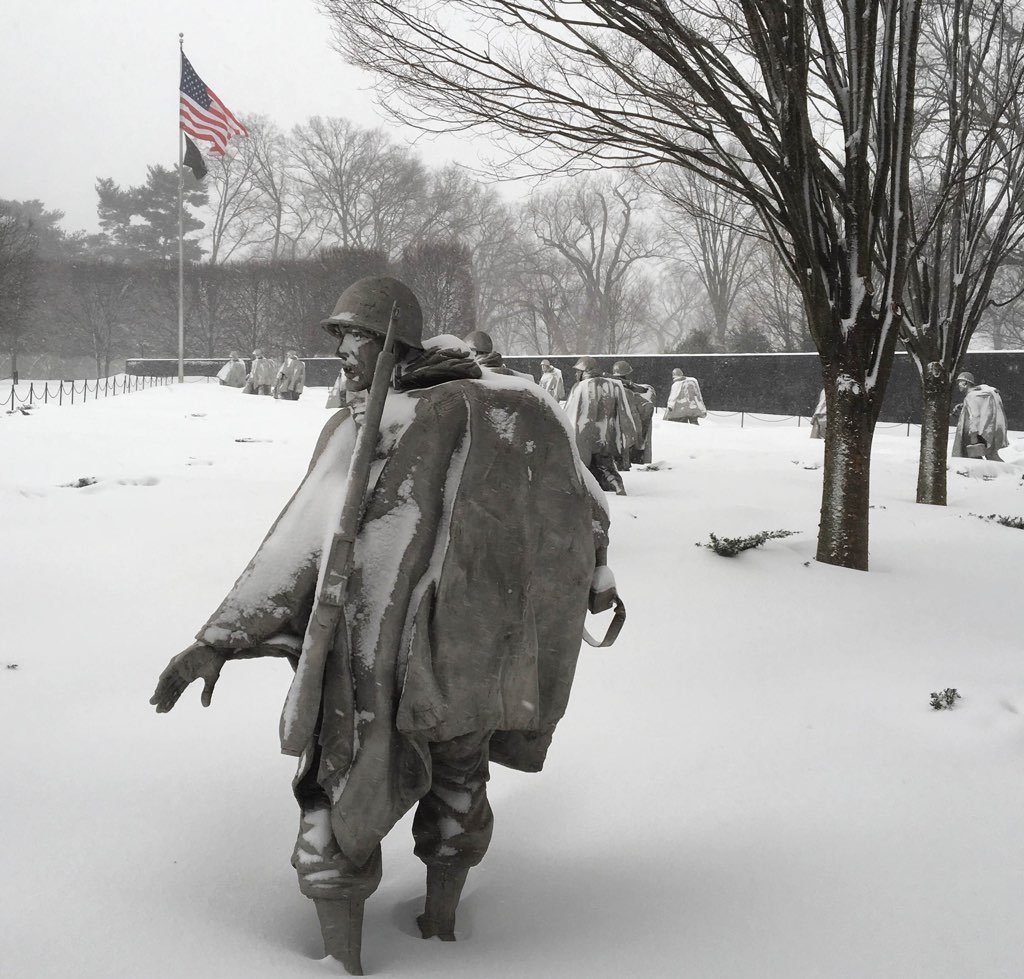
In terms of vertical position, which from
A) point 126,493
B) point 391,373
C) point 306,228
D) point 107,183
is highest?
point 107,183

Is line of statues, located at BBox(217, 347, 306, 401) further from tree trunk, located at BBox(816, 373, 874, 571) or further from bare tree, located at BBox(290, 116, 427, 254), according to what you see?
tree trunk, located at BBox(816, 373, 874, 571)

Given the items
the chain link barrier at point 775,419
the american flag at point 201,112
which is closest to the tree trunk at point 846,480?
the chain link barrier at point 775,419

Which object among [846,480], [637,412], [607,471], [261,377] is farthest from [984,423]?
[261,377]

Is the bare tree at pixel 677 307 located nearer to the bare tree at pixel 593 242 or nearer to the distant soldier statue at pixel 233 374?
the bare tree at pixel 593 242

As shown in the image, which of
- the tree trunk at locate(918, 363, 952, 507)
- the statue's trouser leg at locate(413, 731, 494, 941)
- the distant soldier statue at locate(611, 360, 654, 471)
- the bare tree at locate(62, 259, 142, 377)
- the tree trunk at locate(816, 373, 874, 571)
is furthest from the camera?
the bare tree at locate(62, 259, 142, 377)

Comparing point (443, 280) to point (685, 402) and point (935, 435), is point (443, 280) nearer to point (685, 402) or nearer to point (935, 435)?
point (685, 402)

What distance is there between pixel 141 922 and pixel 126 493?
693cm

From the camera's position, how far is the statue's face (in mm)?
2666

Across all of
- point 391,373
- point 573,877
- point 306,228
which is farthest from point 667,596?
point 306,228

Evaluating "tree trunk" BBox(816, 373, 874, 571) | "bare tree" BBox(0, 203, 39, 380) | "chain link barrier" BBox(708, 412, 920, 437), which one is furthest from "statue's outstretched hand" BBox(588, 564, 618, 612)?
"bare tree" BBox(0, 203, 39, 380)

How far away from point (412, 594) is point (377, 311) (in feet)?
2.51

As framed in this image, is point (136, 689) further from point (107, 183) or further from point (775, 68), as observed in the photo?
point (107, 183)

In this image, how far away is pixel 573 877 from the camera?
3.32 m

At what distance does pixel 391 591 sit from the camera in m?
2.55
